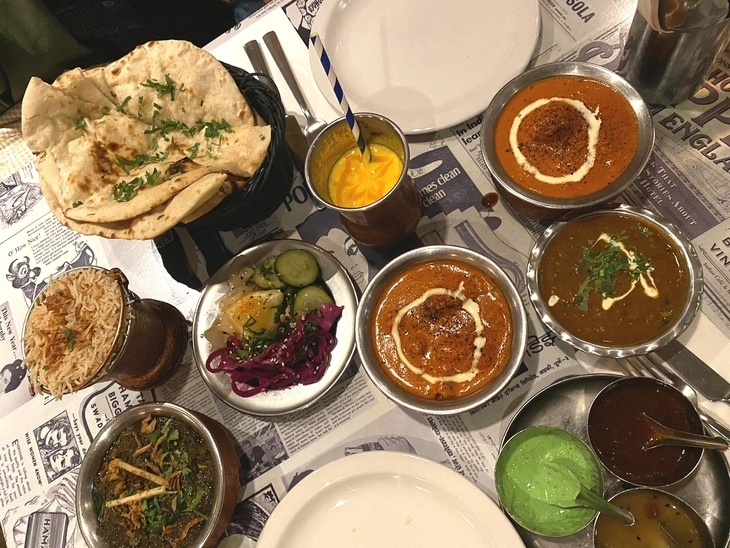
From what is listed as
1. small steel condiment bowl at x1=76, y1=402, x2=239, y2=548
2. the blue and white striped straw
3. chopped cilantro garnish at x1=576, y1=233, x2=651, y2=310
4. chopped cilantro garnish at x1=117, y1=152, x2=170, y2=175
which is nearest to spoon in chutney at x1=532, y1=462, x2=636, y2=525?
chopped cilantro garnish at x1=576, y1=233, x2=651, y2=310

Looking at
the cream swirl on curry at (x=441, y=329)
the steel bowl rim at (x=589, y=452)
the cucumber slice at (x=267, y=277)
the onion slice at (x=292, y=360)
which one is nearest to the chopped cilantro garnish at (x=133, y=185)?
the cucumber slice at (x=267, y=277)

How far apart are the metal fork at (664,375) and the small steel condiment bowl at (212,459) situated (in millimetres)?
1421

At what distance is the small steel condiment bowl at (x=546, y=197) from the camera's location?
1.76 m

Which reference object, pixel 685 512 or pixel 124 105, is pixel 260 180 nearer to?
pixel 124 105

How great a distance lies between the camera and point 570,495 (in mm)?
1530

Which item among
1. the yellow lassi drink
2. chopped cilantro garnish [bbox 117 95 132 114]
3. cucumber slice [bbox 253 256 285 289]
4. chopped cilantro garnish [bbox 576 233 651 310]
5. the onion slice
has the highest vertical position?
chopped cilantro garnish [bbox 117 95 132 114]

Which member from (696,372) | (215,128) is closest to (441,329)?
(696,372)

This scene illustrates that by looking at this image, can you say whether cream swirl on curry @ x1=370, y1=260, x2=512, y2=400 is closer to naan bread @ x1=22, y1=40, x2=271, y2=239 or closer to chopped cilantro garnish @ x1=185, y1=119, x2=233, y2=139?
naan bread @ x1=22, y1=40, x2=271, y2=239

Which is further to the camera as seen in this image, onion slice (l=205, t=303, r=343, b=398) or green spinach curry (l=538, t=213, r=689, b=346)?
onion slice (l=205, t=303, r=343, b=398)

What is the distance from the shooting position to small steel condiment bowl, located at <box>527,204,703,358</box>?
1.60 m

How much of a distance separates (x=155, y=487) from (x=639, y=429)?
1651mm

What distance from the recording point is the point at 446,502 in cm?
169

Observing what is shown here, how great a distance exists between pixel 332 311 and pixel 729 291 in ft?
4.53

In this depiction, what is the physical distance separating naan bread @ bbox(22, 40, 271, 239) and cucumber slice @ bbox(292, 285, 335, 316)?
0.47 m
